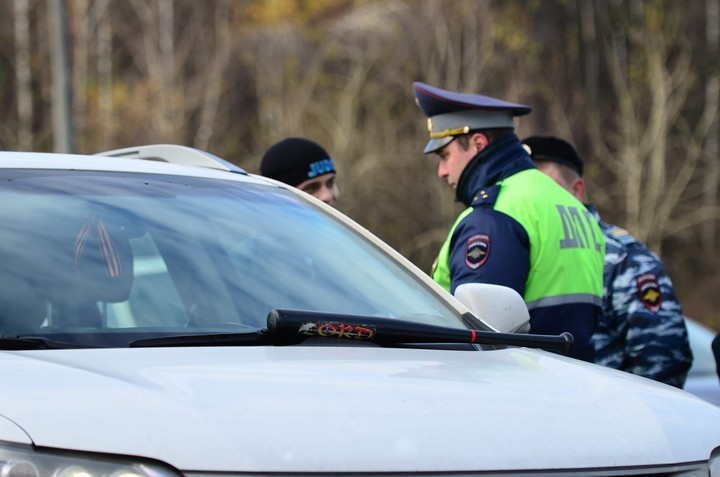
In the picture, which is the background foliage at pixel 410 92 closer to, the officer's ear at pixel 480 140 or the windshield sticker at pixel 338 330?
the officer's ear at pixel 480 140

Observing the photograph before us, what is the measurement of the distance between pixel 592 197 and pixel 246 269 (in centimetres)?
2792

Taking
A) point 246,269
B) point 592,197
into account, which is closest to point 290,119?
point 592,197

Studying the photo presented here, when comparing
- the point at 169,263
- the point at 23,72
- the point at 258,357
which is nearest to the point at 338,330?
the point at 258,357

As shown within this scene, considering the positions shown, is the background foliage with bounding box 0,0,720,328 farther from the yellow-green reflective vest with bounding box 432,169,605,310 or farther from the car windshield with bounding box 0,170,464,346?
the car windshield with bounding box 0,170,464,346

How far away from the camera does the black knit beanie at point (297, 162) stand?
589 centimetres

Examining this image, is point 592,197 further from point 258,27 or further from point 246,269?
point 246,269

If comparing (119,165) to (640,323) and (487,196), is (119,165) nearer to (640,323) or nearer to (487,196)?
(487,196)

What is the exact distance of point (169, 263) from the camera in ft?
10.3

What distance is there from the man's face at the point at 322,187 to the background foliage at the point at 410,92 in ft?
75.7

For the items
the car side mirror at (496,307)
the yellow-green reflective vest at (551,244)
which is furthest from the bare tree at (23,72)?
the car side mirror at (496,307)

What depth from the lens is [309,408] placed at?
7.36 feet

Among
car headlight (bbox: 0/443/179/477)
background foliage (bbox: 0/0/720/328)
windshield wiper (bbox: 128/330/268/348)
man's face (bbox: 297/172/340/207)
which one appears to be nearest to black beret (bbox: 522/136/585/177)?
man's face (bbox: 297/172/340/207)

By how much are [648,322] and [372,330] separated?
264 cm

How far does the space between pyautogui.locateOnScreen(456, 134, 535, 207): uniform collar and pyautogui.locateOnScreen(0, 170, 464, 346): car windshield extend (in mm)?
1162
